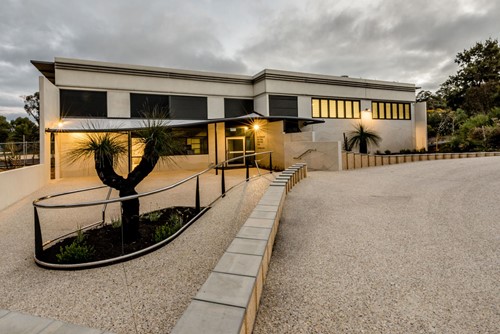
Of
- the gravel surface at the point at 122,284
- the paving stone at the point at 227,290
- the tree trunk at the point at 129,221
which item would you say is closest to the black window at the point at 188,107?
the gravel surface at the point at 122,284

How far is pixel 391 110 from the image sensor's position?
1867 centimetres

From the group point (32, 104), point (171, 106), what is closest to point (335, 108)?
point (171, 106)

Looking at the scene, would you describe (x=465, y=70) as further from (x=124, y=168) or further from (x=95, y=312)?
(x=95, y=312)

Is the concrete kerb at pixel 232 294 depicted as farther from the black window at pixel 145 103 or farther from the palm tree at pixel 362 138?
the palm tree at pixel 362 138

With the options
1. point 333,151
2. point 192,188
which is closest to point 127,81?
point 192,188

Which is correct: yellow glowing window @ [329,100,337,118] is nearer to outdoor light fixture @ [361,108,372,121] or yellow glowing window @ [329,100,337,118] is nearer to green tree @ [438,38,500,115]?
outdoor light fixture @ [361,108,372,121]

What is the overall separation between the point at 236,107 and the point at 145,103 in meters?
5.42

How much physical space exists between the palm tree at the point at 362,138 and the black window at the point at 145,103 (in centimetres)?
1205

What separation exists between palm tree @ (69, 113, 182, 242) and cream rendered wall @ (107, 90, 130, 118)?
→ 10.4 meters

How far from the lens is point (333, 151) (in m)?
11.1

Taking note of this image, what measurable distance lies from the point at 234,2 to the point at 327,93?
842cm

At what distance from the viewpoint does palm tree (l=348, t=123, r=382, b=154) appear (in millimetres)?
15938

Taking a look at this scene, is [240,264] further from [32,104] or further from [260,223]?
[32,104]

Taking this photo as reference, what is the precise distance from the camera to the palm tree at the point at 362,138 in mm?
15938
